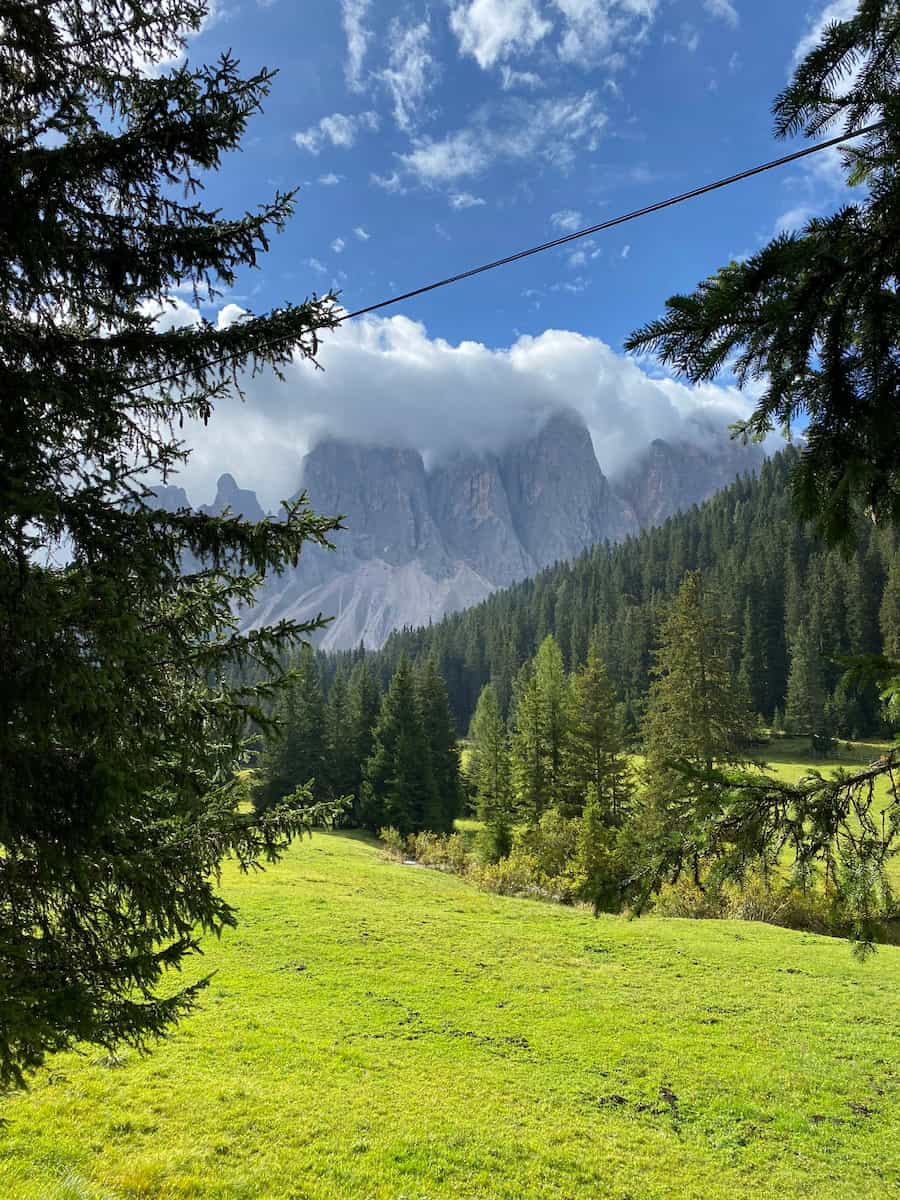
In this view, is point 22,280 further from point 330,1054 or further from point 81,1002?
point 330,1054

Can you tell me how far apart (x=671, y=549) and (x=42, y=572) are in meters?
116

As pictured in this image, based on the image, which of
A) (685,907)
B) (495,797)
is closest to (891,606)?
(495,797)

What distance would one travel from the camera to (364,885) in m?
20.7

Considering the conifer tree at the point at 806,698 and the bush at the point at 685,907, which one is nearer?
the bush at the point at 685,907

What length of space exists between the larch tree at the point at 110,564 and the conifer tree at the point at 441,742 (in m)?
37.7

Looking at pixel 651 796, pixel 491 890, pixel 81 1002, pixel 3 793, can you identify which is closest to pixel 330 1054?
pixel 81 1002

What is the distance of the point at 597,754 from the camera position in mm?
27312

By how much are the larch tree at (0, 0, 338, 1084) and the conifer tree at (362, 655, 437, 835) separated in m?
35.4

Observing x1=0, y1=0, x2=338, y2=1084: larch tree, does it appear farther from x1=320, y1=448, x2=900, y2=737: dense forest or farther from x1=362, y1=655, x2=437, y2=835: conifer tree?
x1=362, y1=655, x2=437, y2=835: conifer tree

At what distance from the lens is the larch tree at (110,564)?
361 centimetres

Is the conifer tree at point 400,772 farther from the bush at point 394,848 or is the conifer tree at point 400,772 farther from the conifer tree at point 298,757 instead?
the bush at point 394,848

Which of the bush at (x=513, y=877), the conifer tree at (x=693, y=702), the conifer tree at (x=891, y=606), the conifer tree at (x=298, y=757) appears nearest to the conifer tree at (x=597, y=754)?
the conifer tree at (x=693, y=702)

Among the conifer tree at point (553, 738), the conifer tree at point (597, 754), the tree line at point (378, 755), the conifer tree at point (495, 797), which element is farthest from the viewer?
the tree line at point (378, 755)

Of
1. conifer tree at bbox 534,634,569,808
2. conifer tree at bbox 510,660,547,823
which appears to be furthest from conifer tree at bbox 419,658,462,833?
conifer tree at bbox 534,634,569,808
